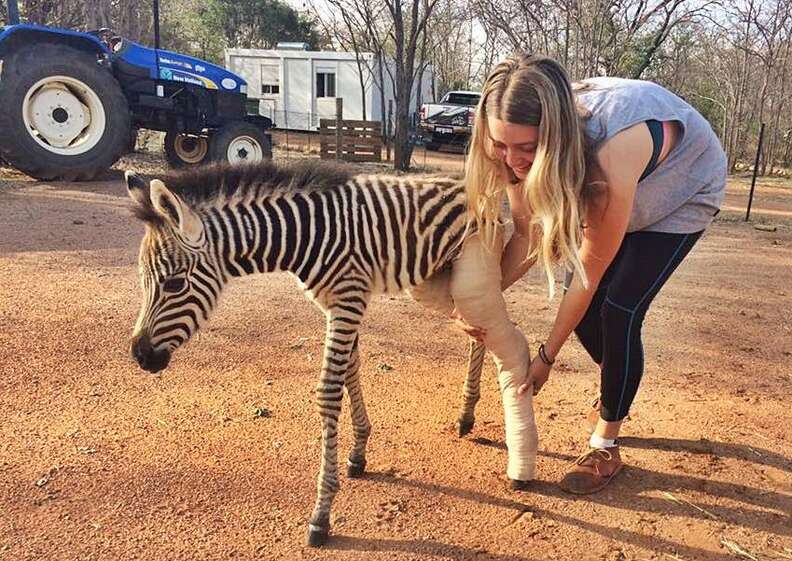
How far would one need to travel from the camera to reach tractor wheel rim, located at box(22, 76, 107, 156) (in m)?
9.67

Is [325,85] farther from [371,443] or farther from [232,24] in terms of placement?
[371,443]

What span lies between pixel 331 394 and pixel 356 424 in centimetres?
57

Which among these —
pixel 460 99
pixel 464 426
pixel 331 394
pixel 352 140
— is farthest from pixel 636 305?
pixel 460 99

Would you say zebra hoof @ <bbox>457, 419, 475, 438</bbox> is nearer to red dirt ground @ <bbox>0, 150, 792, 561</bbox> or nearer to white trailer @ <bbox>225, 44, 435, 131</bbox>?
red dirt ground @ <bbox>0, 150, 792, 561</bbox>

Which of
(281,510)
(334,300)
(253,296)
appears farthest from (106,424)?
(253,296)

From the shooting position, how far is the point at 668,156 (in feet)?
8.75

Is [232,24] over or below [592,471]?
over

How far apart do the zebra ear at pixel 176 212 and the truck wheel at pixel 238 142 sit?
29.9 ft

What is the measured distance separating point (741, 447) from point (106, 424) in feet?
11.8

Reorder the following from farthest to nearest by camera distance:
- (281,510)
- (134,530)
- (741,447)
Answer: (741,447) < (281,510) < (134,530)

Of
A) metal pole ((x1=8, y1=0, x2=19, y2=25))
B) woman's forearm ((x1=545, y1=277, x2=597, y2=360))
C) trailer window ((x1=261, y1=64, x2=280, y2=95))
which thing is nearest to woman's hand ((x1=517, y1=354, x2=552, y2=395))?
woman's forearm ((x1=545, y1=277, x2=597, y2=360))

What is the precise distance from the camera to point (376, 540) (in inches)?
107

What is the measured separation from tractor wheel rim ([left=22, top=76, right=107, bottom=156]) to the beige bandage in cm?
885

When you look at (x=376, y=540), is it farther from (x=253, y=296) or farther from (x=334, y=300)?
(x=253, y=296)
